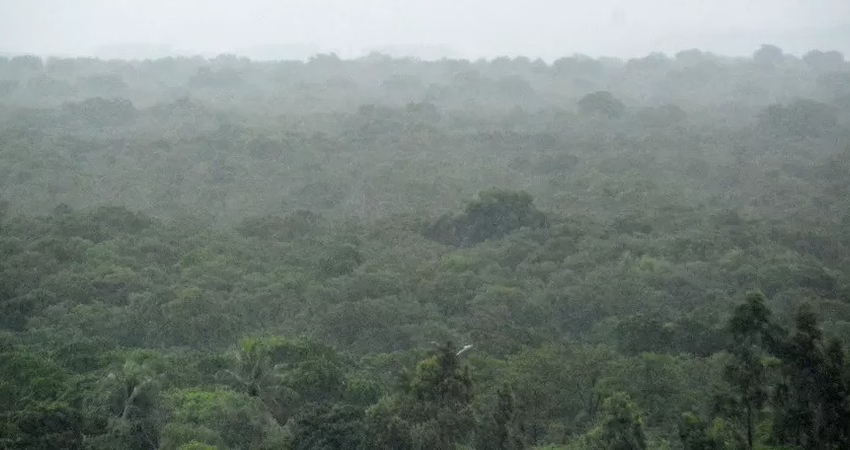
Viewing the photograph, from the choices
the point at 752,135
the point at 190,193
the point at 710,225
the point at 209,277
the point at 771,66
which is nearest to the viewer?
the point at 209,277

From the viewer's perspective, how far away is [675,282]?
30078 millimetres

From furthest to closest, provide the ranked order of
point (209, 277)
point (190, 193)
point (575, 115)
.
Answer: point (575, 115), point (190, 193), point (209, 277)

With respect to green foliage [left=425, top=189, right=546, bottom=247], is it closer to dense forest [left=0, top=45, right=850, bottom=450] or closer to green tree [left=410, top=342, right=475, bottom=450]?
dense forest [left=0, top=45, right=850, bottom=450]

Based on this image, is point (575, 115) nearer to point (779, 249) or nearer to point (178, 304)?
point (779, 249)

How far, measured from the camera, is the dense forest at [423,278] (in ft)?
58.7

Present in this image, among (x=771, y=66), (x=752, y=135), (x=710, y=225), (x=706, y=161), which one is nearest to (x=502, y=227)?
(x=710, y=225)

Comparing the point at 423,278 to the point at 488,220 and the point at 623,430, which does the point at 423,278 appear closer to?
the point at 488,220

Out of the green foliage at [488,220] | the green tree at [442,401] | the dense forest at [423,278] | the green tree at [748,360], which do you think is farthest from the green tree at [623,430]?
the green foliage at [488,220]

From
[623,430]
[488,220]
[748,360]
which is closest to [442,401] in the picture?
[623,430]

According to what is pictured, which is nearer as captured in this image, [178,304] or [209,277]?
[178,304]

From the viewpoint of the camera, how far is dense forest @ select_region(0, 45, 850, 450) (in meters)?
17.9

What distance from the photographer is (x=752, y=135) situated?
60156mm

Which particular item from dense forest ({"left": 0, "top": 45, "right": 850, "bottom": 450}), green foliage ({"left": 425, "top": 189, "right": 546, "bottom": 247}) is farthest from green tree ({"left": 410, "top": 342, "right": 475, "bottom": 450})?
green foliage ({"left": 425, "top": 189, "right": 546, "bottom": 247})

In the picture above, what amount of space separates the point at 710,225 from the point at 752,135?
87.7 ft
